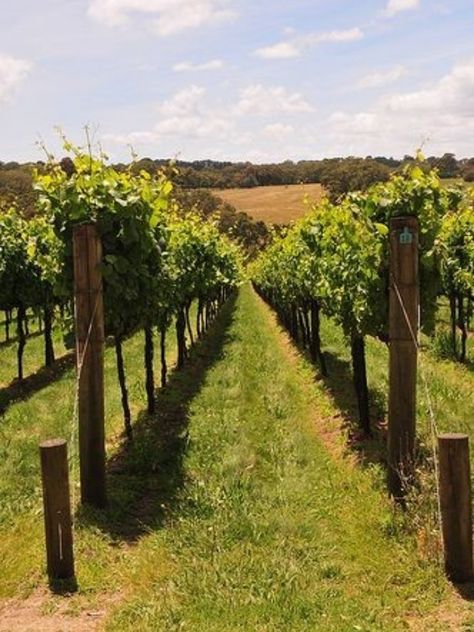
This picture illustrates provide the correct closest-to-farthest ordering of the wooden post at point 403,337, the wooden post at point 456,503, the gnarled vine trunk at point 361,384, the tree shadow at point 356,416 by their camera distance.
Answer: the wooden post at point 456,503
the wooden post at point 403,337
the tree shadow at point 356,416
the gnarled vine trunk at point 361,384

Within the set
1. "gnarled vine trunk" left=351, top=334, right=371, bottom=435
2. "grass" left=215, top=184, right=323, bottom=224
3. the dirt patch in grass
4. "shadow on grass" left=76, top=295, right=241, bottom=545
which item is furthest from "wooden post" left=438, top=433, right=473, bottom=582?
"grass" left=215, top=184, right=323, bottom=224

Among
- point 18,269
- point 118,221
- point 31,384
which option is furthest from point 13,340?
point 118,221

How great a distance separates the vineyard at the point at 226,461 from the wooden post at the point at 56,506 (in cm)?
5

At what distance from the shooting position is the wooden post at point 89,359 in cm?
829

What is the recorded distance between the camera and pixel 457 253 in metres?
19.7

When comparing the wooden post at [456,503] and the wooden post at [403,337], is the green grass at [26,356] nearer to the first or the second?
the wooden post at [403,337]

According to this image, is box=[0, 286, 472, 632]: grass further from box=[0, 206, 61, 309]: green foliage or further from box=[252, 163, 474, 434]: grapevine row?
box=[0, 206, 61, 309]: green foliage

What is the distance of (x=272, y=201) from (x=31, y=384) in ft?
411

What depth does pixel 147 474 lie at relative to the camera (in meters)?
10.2

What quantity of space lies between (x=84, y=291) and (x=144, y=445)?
375 centimetres

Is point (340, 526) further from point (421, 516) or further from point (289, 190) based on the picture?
point (289, 190)

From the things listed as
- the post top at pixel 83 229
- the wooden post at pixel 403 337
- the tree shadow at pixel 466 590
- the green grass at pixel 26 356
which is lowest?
the tree shadow at pixel 466 590

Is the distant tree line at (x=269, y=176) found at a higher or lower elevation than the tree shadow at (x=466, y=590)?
higher

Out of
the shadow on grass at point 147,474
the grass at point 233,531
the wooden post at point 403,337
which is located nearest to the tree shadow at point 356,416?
the grass at point 233,531
